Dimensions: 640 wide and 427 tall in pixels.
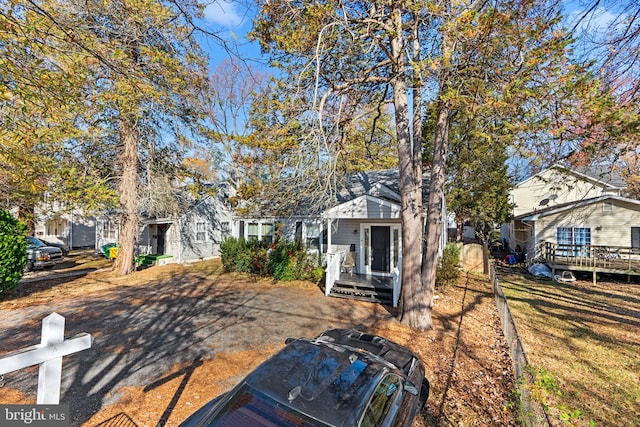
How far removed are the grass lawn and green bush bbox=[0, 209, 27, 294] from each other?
14.2 metres

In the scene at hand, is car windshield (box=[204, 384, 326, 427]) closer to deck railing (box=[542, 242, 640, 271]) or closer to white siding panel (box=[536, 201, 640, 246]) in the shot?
deck railing (box=[542, 242, 640, 271])

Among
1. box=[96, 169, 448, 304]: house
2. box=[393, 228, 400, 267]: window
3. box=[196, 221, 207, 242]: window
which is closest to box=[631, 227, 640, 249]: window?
box=[96, 169, 448, 304]: house

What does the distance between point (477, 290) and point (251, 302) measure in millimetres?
9298

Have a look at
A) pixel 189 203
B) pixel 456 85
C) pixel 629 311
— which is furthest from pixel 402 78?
pixel 189 203

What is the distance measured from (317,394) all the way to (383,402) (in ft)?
2.52

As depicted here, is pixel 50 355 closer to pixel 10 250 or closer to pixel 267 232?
pixel 10 250

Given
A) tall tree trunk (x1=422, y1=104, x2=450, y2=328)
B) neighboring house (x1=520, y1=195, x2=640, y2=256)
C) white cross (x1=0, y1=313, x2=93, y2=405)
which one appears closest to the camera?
white cross (x1=0, y1=313, x2=93, y2=405)

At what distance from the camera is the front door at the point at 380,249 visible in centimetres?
1202

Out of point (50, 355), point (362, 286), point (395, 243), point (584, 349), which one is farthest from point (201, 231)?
point (584, 349)

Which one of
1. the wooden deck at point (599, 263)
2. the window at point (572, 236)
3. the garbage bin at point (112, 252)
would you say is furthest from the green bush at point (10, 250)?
the window at point (572, 236)

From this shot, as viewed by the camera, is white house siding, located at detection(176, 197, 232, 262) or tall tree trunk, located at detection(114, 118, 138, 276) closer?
tall tree trunk, located at detection(114, 118, 138, 276)

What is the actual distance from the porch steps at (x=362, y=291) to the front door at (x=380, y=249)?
1817 mm

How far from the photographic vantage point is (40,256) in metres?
15.1

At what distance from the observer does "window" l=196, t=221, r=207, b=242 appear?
20409mm
